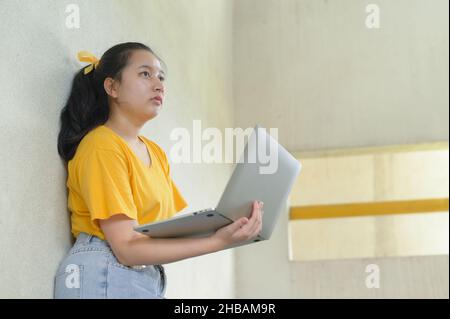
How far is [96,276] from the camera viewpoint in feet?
7.30

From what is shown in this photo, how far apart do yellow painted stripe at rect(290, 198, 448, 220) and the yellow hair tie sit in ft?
8.71

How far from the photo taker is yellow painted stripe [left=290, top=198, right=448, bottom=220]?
484cm

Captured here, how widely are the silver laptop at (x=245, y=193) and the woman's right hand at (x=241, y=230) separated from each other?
21 mm

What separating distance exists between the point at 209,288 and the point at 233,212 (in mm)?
2116

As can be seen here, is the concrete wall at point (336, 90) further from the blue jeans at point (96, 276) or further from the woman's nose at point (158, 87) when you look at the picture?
the blue jeans at point (96, 276)

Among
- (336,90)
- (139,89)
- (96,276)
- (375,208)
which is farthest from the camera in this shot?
(336,90)

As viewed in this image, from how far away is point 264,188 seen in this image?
2.34 meters

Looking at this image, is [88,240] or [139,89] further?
[139,89]

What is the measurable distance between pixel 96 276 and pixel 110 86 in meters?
0.65

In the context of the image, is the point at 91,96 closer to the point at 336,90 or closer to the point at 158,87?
the point at 158,87

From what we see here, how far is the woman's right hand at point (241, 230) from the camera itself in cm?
225

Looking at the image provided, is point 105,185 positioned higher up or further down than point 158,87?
further down

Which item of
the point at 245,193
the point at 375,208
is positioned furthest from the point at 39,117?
the point at 375,208
